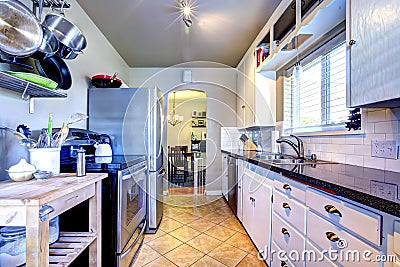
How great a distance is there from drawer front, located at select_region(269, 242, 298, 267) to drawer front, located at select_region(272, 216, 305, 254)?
0.11 feet

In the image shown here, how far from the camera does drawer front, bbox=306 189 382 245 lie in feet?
2.92

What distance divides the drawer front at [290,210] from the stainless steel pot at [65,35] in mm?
1857

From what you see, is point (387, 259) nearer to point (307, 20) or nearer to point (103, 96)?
point (307, 20)

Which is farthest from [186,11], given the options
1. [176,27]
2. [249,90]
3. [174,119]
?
[174,119]

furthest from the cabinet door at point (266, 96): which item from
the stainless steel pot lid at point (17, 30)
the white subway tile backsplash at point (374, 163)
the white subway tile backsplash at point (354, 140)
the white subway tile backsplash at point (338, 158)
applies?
the stainless steel pot lid at point (17, 30)

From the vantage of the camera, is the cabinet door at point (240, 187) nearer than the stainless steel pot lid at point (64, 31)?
No

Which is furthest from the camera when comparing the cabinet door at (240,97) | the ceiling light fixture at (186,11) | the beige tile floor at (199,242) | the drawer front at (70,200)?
the cabinet door at (240,97)

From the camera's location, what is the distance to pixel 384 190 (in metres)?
0.98

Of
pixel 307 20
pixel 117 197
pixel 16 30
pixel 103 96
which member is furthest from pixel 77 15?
pixel 307 20

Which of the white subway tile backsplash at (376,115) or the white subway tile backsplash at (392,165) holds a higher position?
the white subway tile backsplash at (376,115)

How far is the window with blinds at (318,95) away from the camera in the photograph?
2051 mm

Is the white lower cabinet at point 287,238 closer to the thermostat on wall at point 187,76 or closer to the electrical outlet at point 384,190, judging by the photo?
the electrical outlet at point 384,190

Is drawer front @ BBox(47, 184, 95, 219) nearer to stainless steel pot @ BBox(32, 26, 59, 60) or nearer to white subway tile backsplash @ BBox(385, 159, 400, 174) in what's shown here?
stainless steel pot @ BBox(32, 26, 59, 60)

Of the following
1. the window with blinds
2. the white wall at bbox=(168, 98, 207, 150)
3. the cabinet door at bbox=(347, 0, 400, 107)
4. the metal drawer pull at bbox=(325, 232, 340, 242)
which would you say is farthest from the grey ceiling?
the white wall at bbox=(168, 98, 207, 150)
